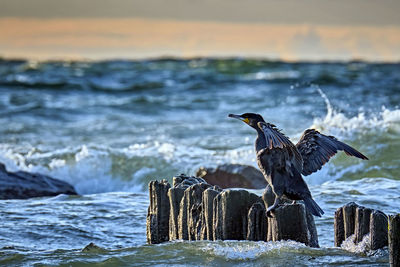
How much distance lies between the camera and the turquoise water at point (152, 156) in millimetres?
5426

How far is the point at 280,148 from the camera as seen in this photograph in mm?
5293

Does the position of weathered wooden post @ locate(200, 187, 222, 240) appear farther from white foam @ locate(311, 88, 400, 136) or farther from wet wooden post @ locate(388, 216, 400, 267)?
white foam @ locate(311, 88, 400, 136)

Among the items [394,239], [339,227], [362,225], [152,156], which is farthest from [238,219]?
[152,156]

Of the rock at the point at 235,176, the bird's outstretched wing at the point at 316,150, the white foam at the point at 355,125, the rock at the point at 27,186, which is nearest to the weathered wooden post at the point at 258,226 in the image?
the bird's outstretched wing at the point at 316,150

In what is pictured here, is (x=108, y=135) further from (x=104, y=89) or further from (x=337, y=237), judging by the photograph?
(x=104, y=89)

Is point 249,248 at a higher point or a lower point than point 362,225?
lower

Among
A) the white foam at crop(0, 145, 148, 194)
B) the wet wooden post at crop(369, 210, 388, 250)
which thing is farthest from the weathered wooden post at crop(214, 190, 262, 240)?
the white foam at crop(0, 145, 148, 194)

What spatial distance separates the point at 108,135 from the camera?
15.8 metres

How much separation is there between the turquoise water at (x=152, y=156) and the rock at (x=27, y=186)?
0.68 m

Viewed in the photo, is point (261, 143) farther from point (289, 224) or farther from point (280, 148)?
point (289, 224)

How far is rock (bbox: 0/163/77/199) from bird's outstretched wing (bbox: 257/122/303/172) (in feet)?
14.2

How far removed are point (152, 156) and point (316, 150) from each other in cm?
632

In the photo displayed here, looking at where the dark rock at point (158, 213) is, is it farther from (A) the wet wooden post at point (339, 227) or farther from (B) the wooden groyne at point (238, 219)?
(A) the wet wooden post at point (339, 227)

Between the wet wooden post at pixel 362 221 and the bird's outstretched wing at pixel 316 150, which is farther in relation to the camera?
the bird's outstretched wing at pixel 316 150
